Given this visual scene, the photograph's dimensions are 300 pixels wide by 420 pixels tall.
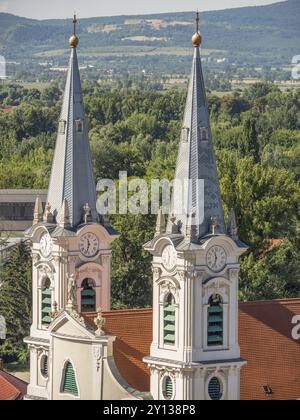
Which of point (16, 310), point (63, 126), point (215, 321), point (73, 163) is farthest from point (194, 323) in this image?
point (16, 310)

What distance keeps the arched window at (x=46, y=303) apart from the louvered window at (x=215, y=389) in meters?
6.16

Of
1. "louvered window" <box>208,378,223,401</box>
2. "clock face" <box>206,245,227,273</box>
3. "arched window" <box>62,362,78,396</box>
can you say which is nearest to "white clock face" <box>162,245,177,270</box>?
"clock face" <box>206,245,227,273</box>

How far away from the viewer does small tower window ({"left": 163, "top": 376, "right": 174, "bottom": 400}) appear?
55.7 metres

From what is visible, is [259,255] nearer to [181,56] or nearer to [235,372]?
[235,372]

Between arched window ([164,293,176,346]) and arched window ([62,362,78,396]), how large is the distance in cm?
339

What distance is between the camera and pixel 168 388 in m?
55.9

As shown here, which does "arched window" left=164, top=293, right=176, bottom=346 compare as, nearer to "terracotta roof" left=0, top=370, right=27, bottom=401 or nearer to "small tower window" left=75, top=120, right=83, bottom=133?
"small tower window" left=75, top=120, right=83, bottom=133

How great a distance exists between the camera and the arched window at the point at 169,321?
5547 centimetres

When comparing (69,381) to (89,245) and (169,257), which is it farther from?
(169,257)

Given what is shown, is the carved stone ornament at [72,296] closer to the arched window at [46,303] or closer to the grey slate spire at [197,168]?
the arched window at [46,303]

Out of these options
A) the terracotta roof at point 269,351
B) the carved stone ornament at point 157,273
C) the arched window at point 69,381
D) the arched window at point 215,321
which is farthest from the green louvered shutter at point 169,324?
the arched window at point 69,381

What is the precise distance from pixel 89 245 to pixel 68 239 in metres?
0.92
